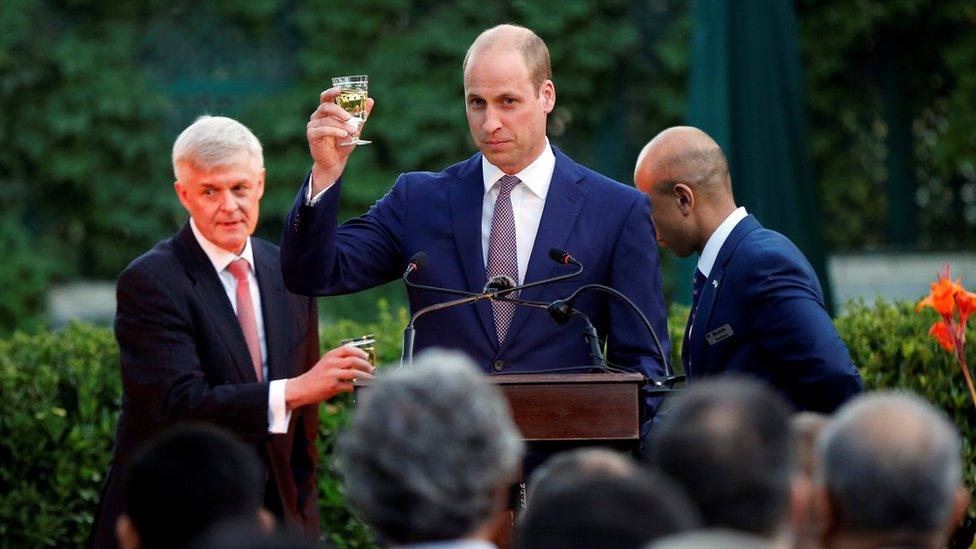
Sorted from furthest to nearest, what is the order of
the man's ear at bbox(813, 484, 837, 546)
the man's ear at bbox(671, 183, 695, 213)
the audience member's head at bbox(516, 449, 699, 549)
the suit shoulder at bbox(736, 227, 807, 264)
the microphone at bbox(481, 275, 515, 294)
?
the man's ear at bbox(671, 183, 695, 213) < the suit shoulder at bbox(736, 227, 807, 264) < the microphone at bbox(481, 275, 515, 294) < the man's ear at bbox(813, 484, 837, 546) < the audience member's head at bbox(516, 449, 699, 549)

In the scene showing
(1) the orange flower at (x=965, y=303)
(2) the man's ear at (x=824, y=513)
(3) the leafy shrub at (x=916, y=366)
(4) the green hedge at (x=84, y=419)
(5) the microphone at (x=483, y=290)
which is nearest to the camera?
(2) the man's ear at (x=824, y=513)

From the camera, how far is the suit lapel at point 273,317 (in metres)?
5.22

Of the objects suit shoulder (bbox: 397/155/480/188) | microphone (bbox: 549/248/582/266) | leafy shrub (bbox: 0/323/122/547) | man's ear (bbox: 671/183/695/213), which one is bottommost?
leafy shrub (bbox: 0/323/122/547)

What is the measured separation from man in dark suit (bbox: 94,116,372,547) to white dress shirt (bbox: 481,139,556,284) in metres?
0.59

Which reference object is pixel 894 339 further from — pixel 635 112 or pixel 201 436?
pixel 635 112

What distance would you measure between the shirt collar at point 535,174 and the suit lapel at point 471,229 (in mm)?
29

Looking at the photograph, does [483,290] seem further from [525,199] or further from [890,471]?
[890,471]

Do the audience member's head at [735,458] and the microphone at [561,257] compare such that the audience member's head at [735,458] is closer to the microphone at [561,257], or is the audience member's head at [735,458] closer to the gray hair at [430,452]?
the gray hair at [430,452]

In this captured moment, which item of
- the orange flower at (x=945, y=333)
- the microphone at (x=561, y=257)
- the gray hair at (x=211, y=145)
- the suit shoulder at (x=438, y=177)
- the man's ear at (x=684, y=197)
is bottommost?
the orange flower at (x=945, y=333)

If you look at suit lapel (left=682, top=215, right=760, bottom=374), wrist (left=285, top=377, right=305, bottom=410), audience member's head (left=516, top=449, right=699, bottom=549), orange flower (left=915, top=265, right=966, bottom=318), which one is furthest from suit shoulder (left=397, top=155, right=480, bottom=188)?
audience member's head (left=516, top=449, right=699, bottom=549)

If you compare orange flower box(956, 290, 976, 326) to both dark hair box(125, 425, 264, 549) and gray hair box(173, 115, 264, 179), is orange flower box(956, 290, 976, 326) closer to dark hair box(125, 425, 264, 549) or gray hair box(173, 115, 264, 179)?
gray hair box(173, 115, 264, 179)

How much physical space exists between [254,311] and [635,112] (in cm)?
726

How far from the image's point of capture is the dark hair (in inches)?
122

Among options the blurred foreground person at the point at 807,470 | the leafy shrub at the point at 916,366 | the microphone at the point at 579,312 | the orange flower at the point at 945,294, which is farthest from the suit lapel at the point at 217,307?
the leafy shrub at the point at 916,366
